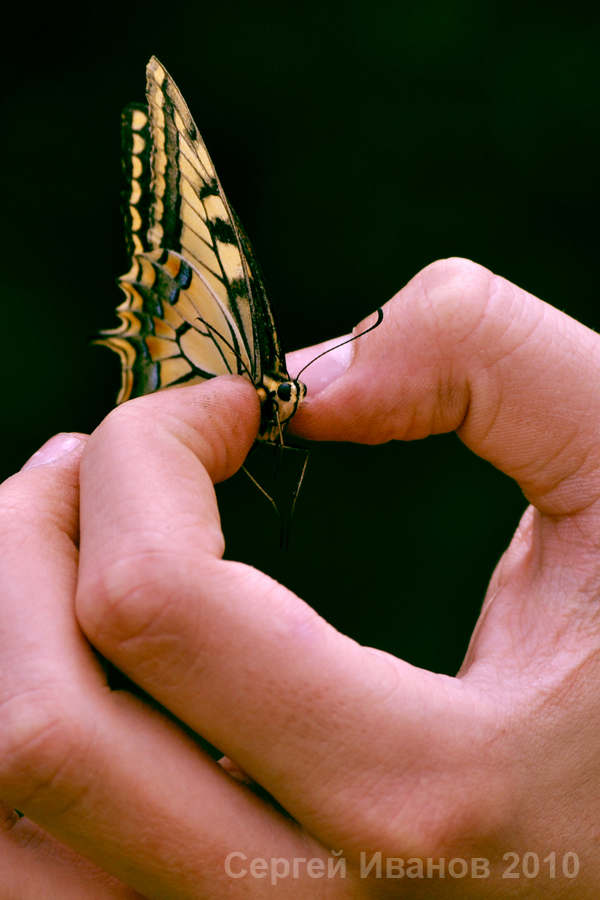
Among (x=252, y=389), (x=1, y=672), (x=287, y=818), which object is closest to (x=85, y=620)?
(x=1, y=672)

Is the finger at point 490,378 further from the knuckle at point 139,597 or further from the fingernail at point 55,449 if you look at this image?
the knuckle at point 139,597

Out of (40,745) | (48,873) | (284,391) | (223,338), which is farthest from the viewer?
(223,338)

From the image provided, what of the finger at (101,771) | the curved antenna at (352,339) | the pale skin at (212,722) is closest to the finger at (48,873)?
the pale skin at (212,722)

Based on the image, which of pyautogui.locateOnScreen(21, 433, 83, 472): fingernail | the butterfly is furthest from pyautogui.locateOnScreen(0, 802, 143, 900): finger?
the butterfly

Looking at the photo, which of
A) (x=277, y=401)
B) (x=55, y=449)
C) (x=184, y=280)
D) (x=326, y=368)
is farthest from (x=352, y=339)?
(x=55, y=449)

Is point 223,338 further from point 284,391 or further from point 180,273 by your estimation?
point 284,391

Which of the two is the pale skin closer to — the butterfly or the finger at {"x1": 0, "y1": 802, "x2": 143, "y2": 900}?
the finger at {"x1": 0, "y1": 802, "x2": 143, "y2": 900}

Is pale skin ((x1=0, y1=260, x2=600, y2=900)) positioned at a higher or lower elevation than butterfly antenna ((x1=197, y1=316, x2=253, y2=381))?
lower
